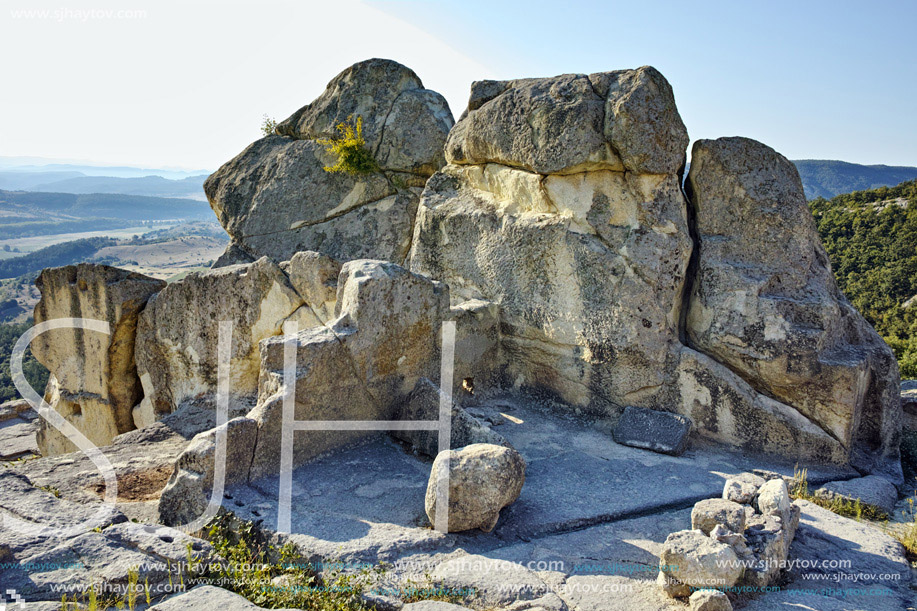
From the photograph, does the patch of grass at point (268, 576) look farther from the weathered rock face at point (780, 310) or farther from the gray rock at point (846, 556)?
the weathered rock face at point (780, 310)

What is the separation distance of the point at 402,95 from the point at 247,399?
5.35 m

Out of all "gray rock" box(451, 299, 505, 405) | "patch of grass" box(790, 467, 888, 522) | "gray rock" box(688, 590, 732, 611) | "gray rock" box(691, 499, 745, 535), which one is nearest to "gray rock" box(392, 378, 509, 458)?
"gray rock" box(451, 299, 505, 405)

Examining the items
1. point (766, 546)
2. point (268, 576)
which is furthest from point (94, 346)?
point (766, 546)

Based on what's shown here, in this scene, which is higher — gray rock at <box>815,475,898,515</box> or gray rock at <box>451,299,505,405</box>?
gray rock at <box>451,299,505,405</box>

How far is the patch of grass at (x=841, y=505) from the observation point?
505 centimetres

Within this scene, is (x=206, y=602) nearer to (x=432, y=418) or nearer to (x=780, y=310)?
(x=432, y=418)

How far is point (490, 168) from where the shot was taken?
7.44 metres

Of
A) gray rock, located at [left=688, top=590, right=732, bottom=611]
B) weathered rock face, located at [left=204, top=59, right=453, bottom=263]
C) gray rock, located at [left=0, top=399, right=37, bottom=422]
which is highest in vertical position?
weathered rock face, located at [left=204, top=59, right=453, bottom=263]

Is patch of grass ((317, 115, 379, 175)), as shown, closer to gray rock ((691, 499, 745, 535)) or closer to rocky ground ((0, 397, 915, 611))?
rocky ground ((0, 397, 915, 611))

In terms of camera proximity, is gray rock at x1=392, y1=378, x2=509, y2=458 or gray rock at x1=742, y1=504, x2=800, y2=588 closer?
gray rock at x1=742, y1=504, x2=800, y2=588

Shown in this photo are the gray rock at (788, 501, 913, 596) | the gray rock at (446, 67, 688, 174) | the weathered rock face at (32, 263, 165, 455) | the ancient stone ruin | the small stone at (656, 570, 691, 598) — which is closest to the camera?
the small stone at (656, 570, 691, 598)

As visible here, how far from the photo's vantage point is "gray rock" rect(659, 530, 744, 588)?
3570mm

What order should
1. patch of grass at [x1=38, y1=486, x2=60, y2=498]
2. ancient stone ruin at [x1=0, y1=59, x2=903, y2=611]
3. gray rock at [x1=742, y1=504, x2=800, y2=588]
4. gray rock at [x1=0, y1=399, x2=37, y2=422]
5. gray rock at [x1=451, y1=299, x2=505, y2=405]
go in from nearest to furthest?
gray rock at [x1=742, y1=504, x2=800, y2=588]
ancient stone ruin at [x1=0, y1=59, x2=903, y2=611]
patch of grass at [x1=38, y1=486, x2=60, y2=498]
gray rock at [x1=451, y1=299, x2=505, y2=405]
gray rock at [x1=0, y1=399, x2=37, y2=422]

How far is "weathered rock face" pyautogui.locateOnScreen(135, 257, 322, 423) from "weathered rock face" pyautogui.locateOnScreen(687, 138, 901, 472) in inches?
168
